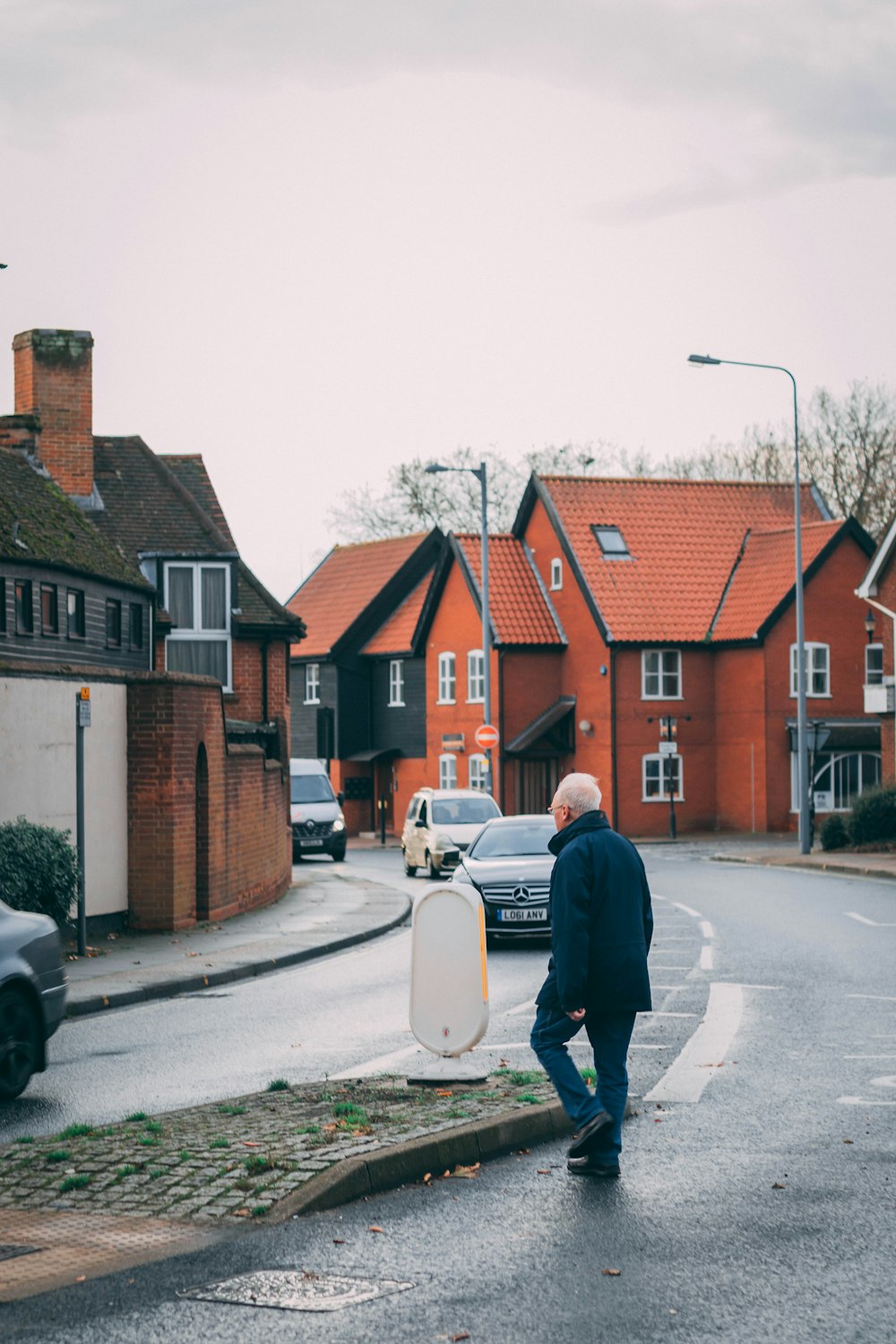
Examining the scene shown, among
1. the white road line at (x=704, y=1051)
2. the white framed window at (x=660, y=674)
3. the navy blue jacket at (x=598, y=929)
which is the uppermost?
the white framed window at (x=660, y=674)

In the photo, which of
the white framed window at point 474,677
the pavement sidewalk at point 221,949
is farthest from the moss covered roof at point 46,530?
the white framed window at point 474,677

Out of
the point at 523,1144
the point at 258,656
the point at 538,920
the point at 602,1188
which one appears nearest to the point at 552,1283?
the point at 602,1188

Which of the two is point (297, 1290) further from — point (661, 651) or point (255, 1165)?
point (661, 651)

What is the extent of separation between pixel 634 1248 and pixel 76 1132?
121 inches

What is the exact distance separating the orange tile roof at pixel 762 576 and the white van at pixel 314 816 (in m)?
17.0

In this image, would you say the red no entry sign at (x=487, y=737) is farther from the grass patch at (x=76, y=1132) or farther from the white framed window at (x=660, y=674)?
the grass patch at (x=76, y=1132)

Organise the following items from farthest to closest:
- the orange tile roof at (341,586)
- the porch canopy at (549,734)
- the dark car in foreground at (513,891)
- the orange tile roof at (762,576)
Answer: the orange tile roof at (341,586) < the porch canopy at (549,734) < the orange tile roof at (762,576) < the dark car in foreground at (513,891)

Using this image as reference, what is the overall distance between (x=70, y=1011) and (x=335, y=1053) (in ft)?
11.5

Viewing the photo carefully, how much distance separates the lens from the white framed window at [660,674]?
53.8 meters

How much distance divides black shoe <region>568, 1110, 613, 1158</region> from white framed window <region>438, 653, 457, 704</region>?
51775mm

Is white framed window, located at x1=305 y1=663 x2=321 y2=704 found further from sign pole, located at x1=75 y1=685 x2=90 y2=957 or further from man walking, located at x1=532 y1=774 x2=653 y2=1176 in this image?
man walking, located at x1=532 y1=774 x2=653 y2=1176

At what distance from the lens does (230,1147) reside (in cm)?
760

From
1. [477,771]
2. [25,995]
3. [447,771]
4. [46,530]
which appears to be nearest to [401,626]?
[447,771]

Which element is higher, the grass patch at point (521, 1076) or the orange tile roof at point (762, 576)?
the orange tile roof at point (762, 576)
